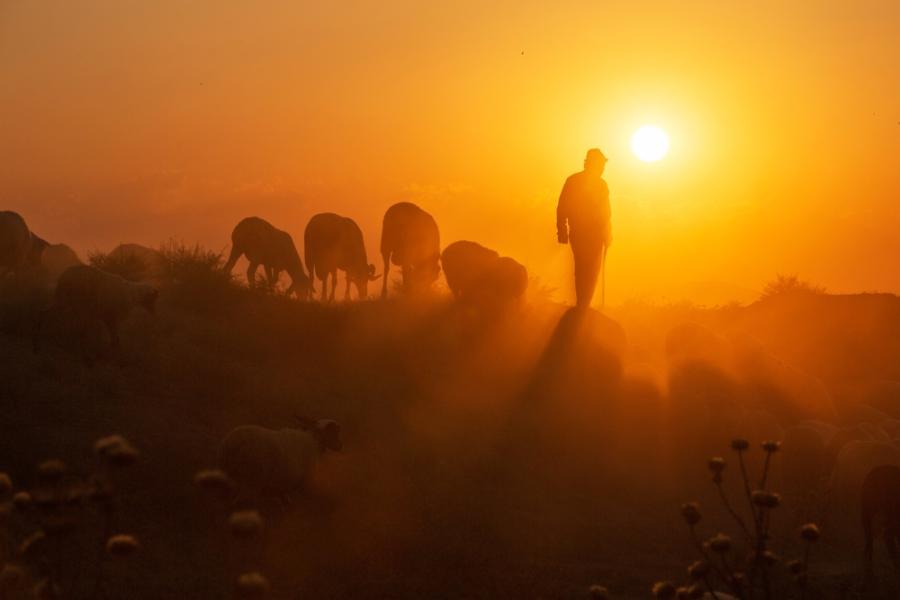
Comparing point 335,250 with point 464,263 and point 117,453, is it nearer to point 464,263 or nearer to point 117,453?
point 464,263

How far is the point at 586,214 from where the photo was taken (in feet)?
60.8

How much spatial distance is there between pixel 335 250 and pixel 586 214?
7361 millimetres

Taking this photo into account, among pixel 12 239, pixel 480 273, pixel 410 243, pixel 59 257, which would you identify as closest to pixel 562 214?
pixel 480 273

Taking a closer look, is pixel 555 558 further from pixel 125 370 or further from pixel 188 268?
pixel 188 268

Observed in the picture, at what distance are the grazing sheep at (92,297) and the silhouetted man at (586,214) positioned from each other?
7.19 m

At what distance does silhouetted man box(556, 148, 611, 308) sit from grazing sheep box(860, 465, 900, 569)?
24.2ft

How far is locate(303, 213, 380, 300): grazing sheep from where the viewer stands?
950 inches

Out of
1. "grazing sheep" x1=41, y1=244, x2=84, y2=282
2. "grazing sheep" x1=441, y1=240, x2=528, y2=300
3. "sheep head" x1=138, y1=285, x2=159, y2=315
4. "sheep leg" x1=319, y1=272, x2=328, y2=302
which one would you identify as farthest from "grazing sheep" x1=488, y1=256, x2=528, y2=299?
"grazing sheep" x1=41, y1=244, x2=84, y2=282

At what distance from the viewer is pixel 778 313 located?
2727cm

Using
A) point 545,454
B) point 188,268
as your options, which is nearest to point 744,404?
point 545,454

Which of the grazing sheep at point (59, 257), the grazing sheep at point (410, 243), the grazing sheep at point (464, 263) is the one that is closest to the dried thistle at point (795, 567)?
the grazing sheep at point (464, 263)

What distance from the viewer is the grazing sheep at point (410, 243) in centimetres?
2262

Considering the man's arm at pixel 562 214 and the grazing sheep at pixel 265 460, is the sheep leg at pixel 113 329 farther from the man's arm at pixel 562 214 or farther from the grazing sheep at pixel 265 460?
the man's arm at pixel 562 214

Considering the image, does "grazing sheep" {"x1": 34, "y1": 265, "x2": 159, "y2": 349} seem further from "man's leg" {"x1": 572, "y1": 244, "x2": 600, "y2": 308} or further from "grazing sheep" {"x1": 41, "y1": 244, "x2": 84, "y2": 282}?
"grazing sheep" {"x1": 41, "y1": 244, "x2": 84, "y2": 282}
